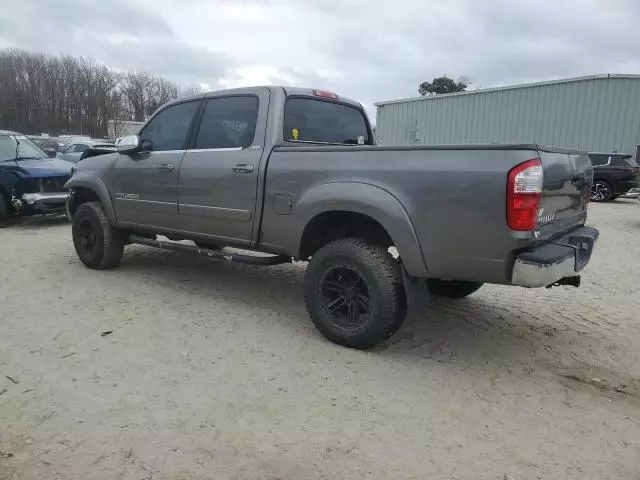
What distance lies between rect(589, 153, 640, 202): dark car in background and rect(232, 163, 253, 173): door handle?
14.8 m

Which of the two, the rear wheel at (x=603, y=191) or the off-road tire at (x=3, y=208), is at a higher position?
the rear wheel at (x=603, y=191)

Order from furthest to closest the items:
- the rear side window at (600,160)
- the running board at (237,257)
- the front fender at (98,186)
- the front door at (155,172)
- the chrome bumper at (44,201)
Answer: the rear side window at (600,160) → the chrome bumper at (44,201) → the front fender at (98,186) → the front door at (155,172) → the running board at (237,257)

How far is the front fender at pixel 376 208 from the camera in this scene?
330 centimetres

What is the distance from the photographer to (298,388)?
3191 millimetres

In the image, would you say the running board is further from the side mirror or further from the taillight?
the taillight

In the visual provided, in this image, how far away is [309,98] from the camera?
183 inches

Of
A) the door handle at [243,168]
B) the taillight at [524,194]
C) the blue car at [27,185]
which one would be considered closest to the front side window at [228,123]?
the door handle at [243,168]

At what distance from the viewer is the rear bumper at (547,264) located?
2912mm

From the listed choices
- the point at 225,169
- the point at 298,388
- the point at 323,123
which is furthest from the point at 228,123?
the point at 298,388

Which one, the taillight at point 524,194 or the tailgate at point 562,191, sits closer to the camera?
the taillight at point 524,194

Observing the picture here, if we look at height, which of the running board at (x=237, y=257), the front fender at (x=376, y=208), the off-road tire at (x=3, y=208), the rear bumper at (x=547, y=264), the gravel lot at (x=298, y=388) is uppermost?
the front fender at (x=376, y=208)

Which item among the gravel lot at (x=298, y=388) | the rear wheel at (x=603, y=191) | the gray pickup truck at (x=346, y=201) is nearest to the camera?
the gravel lot at (x=298, y=388)

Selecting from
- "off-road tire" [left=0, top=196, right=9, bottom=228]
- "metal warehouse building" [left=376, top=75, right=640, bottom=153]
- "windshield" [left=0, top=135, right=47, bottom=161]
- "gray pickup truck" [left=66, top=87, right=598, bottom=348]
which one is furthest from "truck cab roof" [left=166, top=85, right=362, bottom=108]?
"metal warehouse building" [left=376, top=75, right=640, bottom=153]

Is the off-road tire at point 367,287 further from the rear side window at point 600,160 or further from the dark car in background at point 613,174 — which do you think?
the rear side window at point 600,160
